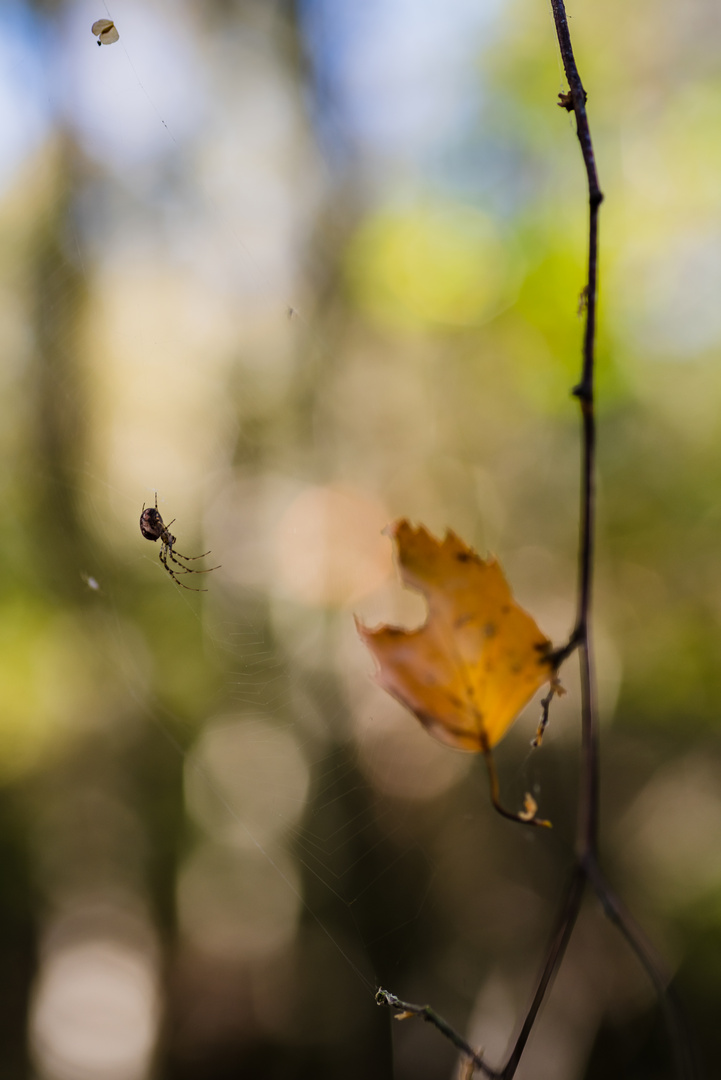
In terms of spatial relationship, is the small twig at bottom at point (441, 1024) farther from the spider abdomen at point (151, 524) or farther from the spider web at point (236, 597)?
the spider web at point (236, 597)

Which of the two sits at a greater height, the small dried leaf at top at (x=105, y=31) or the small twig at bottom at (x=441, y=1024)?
the small dried leaf at top at (x=105, y=31)

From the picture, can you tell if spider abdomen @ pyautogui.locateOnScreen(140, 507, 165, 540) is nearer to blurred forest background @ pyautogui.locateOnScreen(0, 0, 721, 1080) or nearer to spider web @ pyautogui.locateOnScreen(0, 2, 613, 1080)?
blurred forest background @ pyautogui.locateOnScreen(0, 0, 721, 1080)

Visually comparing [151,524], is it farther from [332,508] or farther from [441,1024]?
[332,508]

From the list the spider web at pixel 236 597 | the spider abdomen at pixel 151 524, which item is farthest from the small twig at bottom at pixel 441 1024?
the spider web at pixel 236 597

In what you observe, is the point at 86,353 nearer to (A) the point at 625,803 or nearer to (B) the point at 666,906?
(A) the point at 625,803

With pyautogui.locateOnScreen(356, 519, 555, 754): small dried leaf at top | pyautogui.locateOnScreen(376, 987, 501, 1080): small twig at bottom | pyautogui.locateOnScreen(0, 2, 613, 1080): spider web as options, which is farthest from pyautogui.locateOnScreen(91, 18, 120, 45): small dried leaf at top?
pyautogui.locateOnScreen(0, 2, 613, 1080): spider web

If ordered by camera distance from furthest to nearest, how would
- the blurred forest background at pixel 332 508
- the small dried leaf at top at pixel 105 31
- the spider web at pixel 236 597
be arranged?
1. the spider web at pixel 236 597
2. the blurred forest background at pixel 332 508
3. the small dried leaf at top at pixel 105 31

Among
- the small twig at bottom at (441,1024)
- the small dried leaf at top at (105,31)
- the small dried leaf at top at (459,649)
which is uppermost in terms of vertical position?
the small dried leaf at top at (105,31)

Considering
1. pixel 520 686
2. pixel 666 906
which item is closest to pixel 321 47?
pixel 520 686
